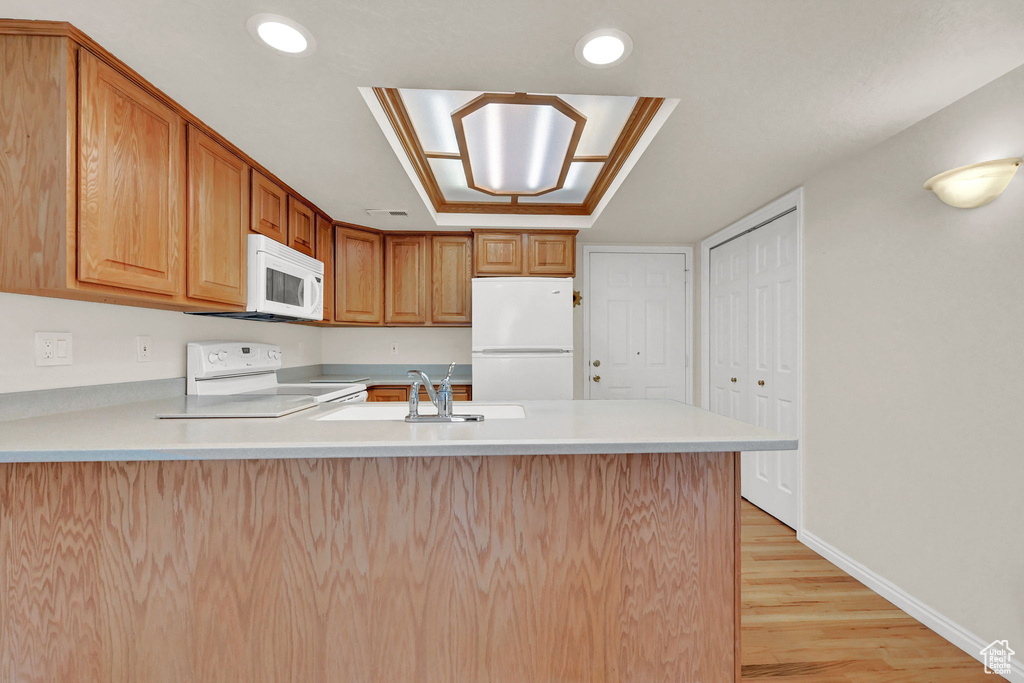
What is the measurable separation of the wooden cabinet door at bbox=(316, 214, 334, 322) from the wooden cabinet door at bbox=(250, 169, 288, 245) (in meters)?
0.52

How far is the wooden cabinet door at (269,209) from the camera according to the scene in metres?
2.33

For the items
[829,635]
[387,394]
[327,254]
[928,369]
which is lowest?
[829,635]

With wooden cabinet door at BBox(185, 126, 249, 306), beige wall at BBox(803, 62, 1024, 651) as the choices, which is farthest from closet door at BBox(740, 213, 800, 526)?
wooden cabinet door at BBox(185, 126, 249, 306)

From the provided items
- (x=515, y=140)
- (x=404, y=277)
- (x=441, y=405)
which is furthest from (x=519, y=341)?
(x=441, y=405)

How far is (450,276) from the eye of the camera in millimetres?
3736

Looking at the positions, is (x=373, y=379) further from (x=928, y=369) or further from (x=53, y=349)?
(x=928, y=369)

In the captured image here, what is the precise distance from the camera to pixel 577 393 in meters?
4.20

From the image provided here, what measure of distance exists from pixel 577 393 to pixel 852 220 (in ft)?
8.18

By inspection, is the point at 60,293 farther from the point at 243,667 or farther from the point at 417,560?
the point at 417,560

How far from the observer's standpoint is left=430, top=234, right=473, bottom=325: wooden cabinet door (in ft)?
12.2

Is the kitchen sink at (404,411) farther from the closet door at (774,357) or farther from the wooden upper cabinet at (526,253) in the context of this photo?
the closet door at (774,357)

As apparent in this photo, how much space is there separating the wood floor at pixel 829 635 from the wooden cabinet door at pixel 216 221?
264cm

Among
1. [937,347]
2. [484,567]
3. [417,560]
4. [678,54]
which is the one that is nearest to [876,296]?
[937,347]

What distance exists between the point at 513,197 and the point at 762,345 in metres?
2.04
